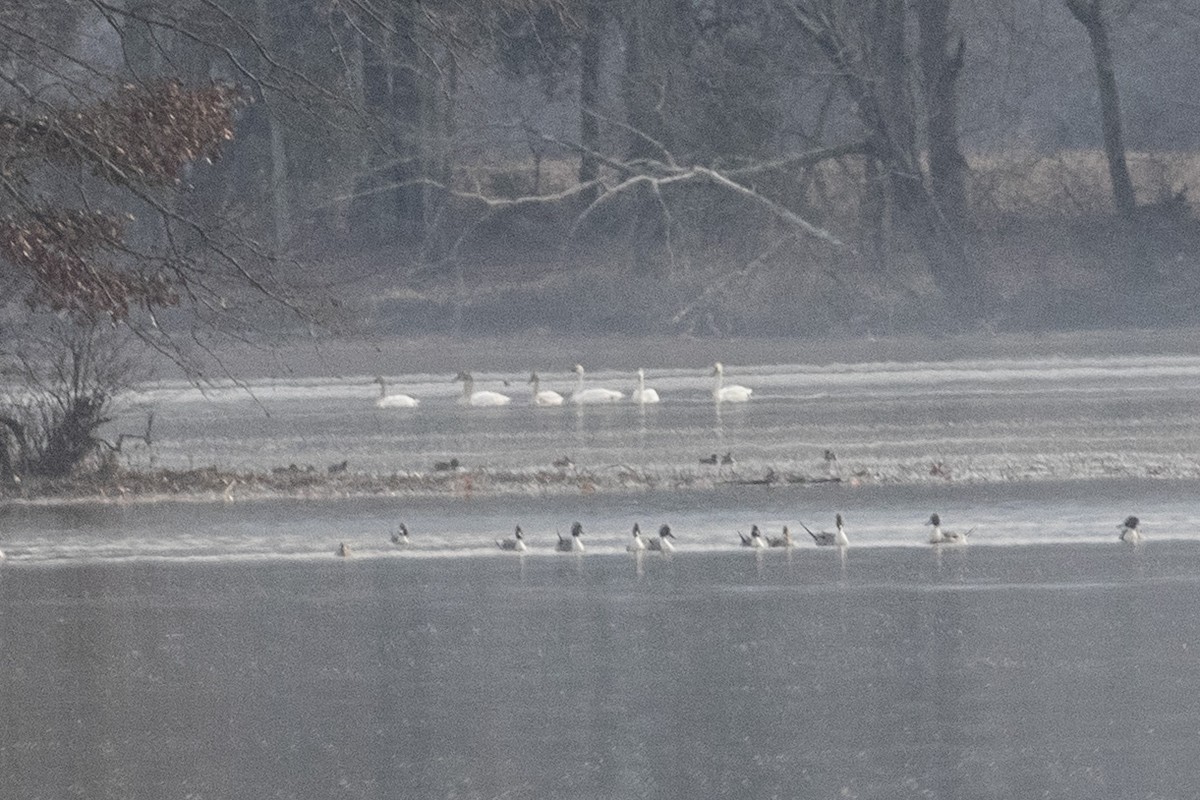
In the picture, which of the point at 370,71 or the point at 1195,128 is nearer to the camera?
the point at 370,71

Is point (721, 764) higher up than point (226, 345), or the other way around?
point (226, 345)

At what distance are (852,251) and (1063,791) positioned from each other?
31.2 m

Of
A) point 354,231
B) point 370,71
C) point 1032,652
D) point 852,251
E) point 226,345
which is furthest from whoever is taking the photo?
point 354,231

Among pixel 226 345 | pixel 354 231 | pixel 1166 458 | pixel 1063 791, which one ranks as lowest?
pixel 1063 791

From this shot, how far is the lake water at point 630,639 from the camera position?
8234 mm

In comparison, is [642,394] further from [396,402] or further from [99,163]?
[99,163]

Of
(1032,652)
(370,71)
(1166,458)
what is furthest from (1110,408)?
(370,71)

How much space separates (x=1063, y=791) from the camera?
7.77 m

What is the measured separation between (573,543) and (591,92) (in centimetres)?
2796

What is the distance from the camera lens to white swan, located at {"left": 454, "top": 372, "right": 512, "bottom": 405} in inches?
1050

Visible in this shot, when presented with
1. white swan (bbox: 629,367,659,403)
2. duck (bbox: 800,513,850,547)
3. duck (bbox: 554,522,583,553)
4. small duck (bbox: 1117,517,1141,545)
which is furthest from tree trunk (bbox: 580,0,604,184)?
small duck (bbox: 1117,517,1141,545)

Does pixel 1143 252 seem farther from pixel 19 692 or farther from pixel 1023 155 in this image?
pixel 19 692

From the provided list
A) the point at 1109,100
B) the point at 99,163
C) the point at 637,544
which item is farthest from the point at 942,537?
the point at 1109,100

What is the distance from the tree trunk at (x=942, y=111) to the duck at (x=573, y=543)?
26.3 m
